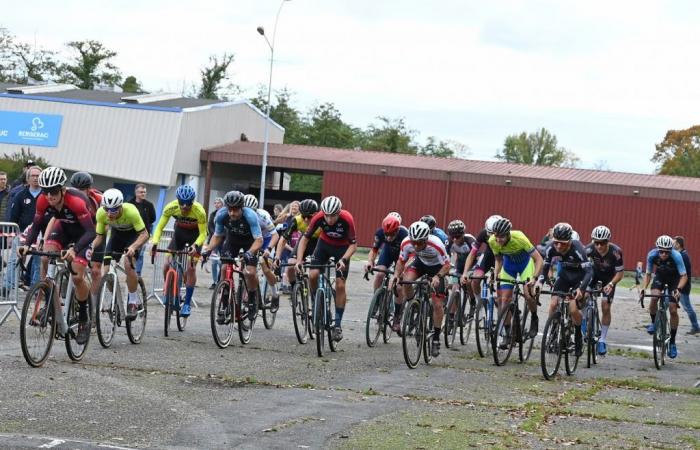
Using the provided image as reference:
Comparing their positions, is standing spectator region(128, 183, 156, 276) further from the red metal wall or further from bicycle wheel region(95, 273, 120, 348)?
the red metal wall

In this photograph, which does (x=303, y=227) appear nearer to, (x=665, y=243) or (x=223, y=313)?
(x=223, y=313)

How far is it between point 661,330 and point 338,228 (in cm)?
489

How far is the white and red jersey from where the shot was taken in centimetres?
1439

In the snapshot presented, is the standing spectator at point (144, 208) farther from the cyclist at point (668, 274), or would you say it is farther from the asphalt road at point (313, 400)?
the cyclist at point (668, 274)

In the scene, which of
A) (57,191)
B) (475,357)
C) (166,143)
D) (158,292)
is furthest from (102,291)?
(166,143)

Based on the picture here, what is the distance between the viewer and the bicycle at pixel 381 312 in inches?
585

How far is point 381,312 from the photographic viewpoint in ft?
50.4

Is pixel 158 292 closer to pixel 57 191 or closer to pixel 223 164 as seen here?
pixel 57 191

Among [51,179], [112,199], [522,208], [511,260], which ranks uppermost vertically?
[522,208]

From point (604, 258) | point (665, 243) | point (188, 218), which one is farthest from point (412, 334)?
point (665, 243)

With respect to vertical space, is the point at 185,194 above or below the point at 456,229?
above

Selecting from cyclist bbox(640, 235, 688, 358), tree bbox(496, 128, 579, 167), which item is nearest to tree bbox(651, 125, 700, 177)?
tree bbox(496, 128, 579, 167)

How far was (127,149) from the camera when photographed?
5444 cm

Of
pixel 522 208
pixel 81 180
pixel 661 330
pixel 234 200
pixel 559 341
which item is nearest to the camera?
pixel 559 341
